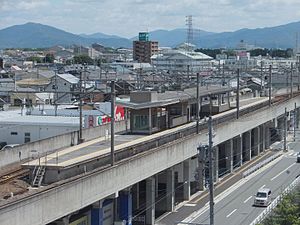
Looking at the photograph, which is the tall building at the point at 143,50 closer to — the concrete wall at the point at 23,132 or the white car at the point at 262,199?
the concrete wall at the point at 23,132

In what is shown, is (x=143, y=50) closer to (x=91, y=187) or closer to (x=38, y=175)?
(x=38, y=175)

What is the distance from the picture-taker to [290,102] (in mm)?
47219

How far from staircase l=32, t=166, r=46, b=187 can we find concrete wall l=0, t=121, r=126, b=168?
11.3 ft

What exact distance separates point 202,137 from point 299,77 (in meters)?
43.6

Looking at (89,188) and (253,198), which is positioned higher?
(89,188)

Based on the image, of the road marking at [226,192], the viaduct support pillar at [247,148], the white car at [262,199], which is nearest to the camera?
the road marking at [226,192]

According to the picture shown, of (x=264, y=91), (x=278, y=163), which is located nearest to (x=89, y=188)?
(x=278, y=163)


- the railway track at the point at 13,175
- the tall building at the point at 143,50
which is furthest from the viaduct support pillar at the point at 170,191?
the tall building at the point at 143,50

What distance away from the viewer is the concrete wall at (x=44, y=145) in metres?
20.8

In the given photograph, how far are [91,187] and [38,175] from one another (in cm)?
151

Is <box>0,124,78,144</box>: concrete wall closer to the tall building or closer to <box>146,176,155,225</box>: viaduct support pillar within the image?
<box>146,176,155,225</box>: viaduct support pillar

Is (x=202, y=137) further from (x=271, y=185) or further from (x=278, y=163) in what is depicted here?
(x=278, y=163)

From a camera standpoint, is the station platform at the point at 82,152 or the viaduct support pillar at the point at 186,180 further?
the viaduct support pillar at the point at 186,180

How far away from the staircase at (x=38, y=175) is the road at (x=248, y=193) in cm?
708
